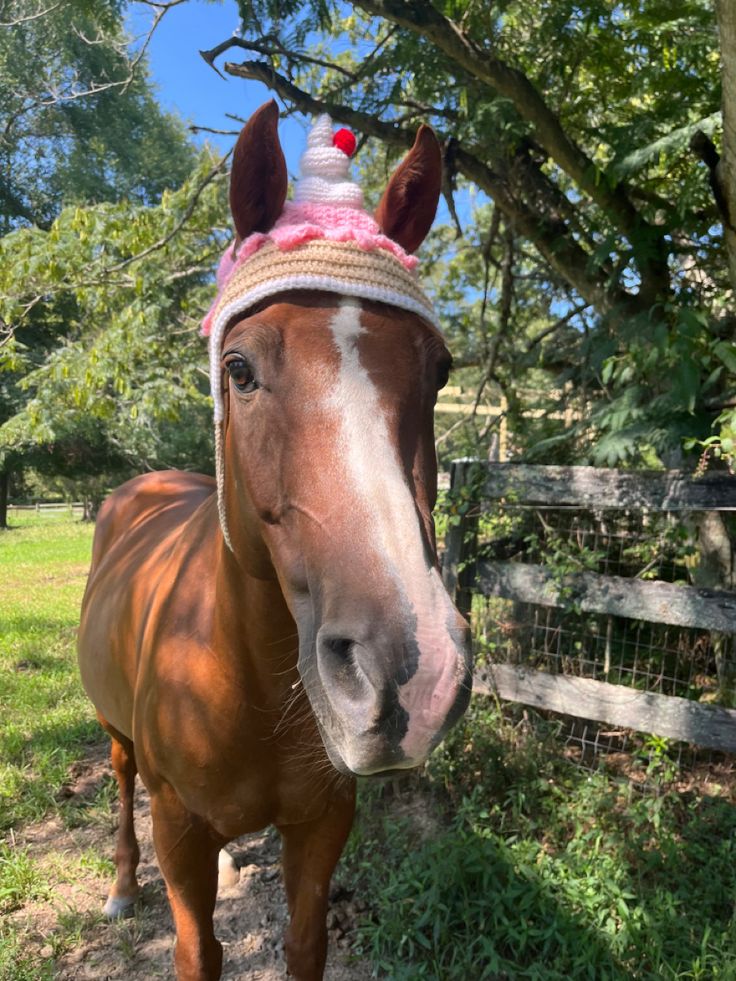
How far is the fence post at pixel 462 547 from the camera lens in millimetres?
3885

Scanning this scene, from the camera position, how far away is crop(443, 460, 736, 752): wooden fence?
3139 mm

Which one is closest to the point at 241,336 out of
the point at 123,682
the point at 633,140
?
the point at 123,682

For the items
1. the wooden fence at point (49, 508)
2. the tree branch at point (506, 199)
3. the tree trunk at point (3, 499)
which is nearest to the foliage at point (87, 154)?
the tree trunk at point (3, 499)

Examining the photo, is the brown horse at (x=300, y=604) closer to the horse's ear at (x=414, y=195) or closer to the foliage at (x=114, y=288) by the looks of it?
the horse's ear at (x=414, y=195)

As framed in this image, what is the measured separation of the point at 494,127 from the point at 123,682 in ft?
11.5

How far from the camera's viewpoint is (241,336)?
1.30 meters

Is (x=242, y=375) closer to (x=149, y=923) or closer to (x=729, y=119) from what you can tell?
(x=729, y=119)

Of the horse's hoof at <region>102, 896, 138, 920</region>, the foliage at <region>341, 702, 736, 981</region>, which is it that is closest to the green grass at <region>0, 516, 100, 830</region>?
the horse's hoof at <region>102, 896, 138, 920</region>

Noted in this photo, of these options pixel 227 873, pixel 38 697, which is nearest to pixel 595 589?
pixel 227 873

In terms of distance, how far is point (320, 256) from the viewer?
1.29 meters

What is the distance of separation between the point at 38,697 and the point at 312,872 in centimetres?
375

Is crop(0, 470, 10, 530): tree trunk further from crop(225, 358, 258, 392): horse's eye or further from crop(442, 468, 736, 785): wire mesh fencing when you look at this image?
crop(225, 358, 258, 392): horse's eye

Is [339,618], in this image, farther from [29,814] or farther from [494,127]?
[494,127]

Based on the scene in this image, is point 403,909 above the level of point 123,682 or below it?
below
